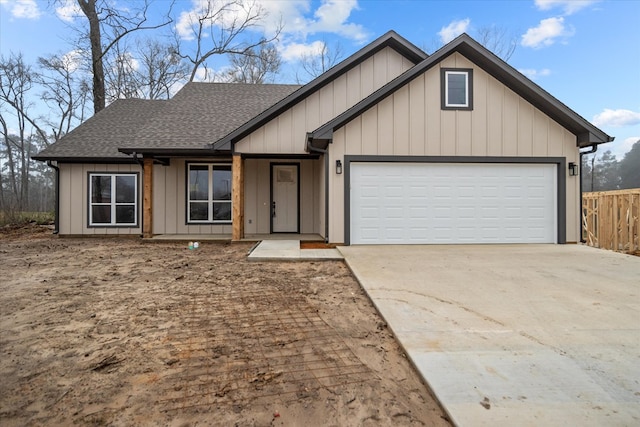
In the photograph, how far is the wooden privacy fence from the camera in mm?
9531

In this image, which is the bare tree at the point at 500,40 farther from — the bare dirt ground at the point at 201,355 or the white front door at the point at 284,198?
the bare dirt ground at the point at 201,355

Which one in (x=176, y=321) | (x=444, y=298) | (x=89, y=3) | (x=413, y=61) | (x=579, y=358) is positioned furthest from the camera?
(x=89, y=3)

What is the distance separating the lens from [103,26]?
1750cm

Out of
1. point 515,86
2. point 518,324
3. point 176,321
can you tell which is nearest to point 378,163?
point 515,86

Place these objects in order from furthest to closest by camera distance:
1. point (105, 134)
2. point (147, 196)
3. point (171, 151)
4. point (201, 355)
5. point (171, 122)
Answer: point (105, 134) → point (171, 122) → point (147, 196) → point (171, 151) → point (201, 355)

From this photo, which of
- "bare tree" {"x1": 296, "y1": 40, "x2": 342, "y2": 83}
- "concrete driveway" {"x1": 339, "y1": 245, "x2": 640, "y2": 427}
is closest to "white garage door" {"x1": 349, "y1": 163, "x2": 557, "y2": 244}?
"concrete driveway" {"x1": 339, "y1": 245, "x2": 640, "y2": 427}

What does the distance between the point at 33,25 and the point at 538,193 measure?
23.0 metres

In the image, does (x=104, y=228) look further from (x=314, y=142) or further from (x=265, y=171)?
(x=314, y=142)

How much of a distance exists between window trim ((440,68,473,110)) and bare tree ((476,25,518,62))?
51.5ft

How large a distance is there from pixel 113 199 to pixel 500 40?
2263cm

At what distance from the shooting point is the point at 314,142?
326 inches

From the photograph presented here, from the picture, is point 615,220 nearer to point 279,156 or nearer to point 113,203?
point 279,156

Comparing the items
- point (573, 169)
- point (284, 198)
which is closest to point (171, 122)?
point (284, 198)

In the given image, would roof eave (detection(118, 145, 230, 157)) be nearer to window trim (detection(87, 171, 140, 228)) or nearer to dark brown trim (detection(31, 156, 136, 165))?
dark brown trim (detection(31, 156, 136, 165))
